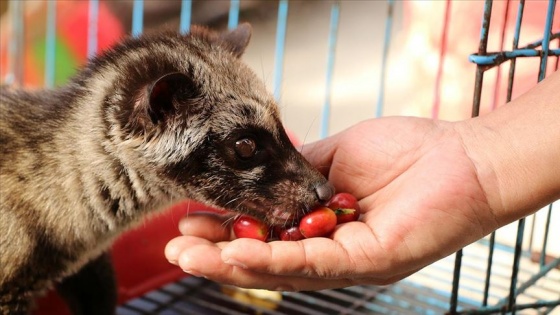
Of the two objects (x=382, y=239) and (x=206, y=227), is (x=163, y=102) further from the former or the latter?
(x=382, y=239)

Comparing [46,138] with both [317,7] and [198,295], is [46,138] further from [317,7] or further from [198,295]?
[317,7]

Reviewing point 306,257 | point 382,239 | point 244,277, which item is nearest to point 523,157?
point 382,239

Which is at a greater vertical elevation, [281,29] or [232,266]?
[281,29]

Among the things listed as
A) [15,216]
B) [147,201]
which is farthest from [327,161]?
[15,216]

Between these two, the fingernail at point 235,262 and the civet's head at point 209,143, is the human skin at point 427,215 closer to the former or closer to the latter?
the fingernail at point 235,262

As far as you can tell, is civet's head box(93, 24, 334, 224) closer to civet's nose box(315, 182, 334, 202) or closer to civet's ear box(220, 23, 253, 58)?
civet's nose box(315, 182, 334, 202)
